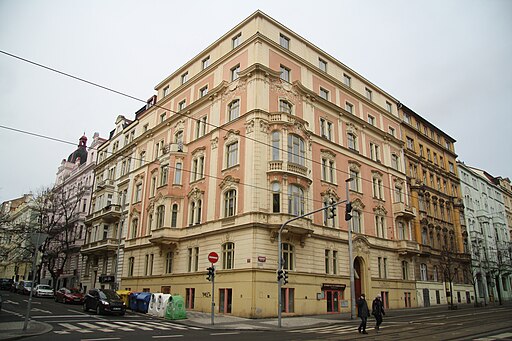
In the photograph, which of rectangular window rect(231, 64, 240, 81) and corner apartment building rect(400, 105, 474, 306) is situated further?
corner apartment building rect(400, 105, 474, 306)

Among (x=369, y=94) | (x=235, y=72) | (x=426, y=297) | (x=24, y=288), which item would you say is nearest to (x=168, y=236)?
(x=235, y=72)

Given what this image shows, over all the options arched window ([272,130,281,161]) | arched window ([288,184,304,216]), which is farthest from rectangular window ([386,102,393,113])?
arched window ([288,184,304,216])

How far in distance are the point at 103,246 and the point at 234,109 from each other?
23800 mm

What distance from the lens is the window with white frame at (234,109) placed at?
32.2 meters

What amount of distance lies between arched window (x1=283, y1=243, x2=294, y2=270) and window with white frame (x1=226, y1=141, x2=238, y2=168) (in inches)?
309

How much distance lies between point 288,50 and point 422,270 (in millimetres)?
29008

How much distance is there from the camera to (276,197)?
28500mm

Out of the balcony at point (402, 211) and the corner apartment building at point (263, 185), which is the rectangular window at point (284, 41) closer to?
the corner apartment building at point (263, 185)

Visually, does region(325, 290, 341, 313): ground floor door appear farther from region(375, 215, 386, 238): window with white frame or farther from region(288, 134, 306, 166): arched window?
region(288, 134, 306, 166): arched window

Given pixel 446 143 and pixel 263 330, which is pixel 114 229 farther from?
pixel 446 143

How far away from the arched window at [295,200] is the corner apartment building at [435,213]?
61.4ft

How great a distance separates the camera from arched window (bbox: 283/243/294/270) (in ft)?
92.9

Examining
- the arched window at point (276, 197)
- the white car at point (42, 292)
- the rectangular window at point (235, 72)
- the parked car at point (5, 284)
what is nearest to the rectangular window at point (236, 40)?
the rectangular window at point (235, 72)

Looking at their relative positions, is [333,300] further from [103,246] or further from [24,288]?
[24,288]
